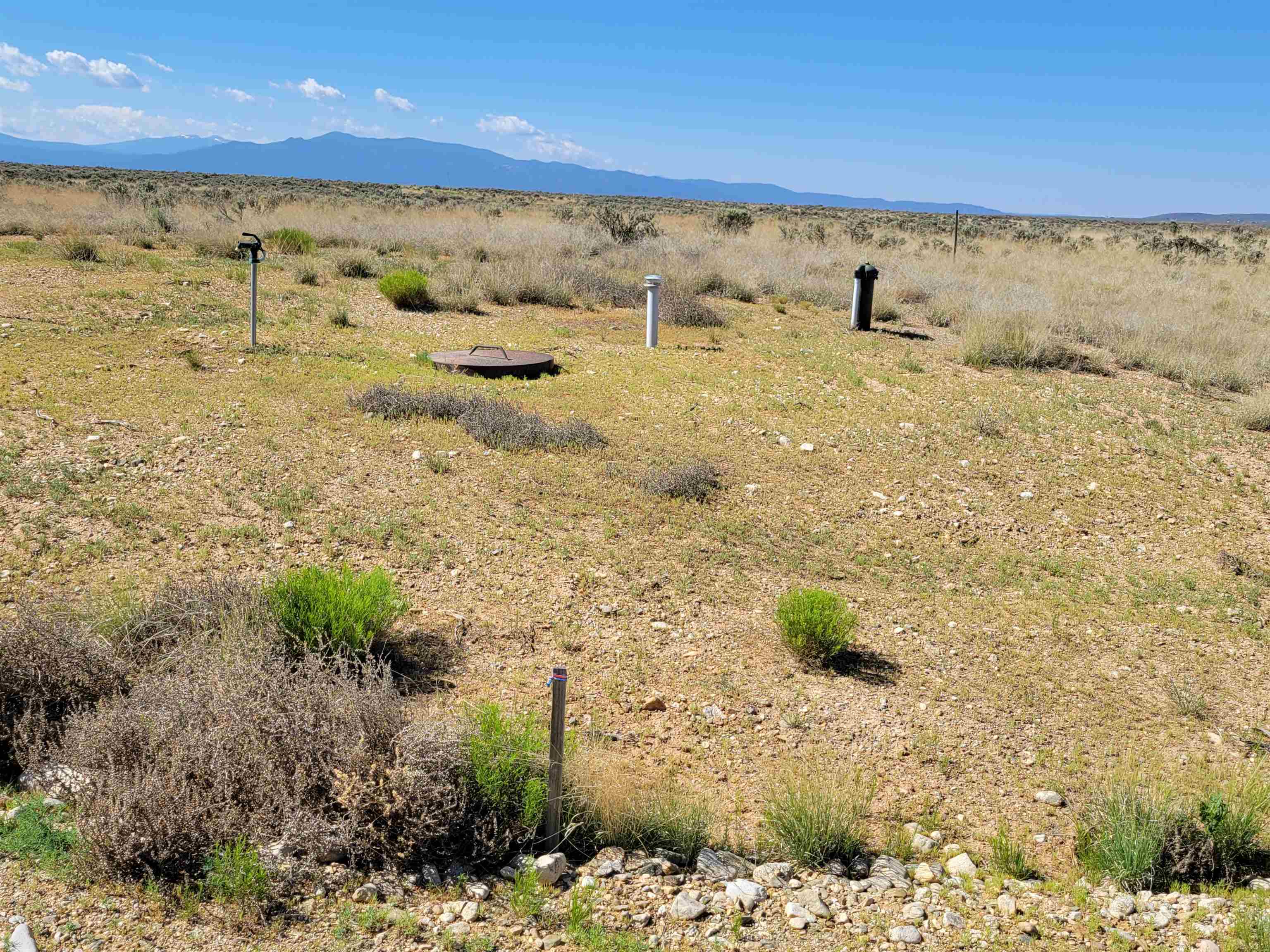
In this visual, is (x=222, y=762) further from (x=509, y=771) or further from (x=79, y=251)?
(x=79, y=251)

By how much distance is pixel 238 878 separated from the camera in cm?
286

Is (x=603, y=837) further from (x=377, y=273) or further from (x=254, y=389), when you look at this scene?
(x=377, y=273)

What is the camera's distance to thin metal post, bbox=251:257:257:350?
9461 millimetres

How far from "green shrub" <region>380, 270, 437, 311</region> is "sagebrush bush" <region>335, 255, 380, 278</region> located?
7.36 feet

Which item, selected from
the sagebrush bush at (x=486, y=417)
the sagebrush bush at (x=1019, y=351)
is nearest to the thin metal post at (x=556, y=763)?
the sagebrush bush at (x=486, y=417)

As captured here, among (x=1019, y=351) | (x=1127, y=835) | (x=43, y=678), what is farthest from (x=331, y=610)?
(x=1019, y=351)

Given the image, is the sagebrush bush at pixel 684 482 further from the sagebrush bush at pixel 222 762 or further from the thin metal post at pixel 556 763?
the thin metal post at pixel 556 763

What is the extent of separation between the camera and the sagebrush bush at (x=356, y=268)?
15.2 metres

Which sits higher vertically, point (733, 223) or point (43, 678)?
point (733, 223)

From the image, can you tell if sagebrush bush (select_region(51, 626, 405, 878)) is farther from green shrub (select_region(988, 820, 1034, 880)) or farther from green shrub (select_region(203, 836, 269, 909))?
green shrub (select_region(988, 820, 1034, 880))

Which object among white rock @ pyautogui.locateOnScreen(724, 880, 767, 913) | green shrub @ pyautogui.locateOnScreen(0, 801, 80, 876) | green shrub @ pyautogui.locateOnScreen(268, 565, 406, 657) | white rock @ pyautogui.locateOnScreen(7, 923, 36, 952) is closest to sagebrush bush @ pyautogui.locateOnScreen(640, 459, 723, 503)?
green shrub @ pyautogui.locateOnScreen(268, 565, 406, 657)

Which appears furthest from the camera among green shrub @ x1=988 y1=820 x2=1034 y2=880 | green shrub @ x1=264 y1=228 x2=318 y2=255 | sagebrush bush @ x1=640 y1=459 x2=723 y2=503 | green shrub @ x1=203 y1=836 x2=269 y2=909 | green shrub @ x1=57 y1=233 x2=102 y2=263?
green shrub @ x1=264 y1=228 x2=318 y2=255

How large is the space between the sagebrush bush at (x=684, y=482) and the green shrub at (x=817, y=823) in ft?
11.4

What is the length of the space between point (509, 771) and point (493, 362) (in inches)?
267
